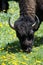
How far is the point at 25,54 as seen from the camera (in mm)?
10953

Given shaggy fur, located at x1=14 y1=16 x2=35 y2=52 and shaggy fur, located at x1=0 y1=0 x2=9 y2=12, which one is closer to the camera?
shaggy fur, located at x1=14 y1=16 x2=35 y2=52

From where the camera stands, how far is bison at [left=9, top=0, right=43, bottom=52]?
444 inches

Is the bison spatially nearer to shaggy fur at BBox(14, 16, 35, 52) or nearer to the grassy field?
shaggy fur at BBox(14, 16, 35, 52)

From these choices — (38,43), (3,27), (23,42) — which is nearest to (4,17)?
(3,27)

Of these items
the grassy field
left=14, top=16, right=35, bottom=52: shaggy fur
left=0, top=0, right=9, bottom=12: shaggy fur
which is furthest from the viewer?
left=0, top=0, right=9, bottom=12: shaggy fur

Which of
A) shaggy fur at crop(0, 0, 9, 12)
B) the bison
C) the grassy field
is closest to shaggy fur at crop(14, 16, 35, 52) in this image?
the bison

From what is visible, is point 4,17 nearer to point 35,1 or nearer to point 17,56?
point 35,1

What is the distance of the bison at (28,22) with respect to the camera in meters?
11.3

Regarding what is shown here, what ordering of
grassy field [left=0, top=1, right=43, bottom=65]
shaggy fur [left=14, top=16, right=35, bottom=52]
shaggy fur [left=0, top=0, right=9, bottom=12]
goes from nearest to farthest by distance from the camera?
grassy field [left=0, top=1, right=43, bottom=65]
shaggy fur [left=14, top=16, right=35, bottom=52]
shaggy fur [left=0, top=0, right=9, bottom=12]

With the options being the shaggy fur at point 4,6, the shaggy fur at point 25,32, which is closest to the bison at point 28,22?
the shaggy fur at point 25,32

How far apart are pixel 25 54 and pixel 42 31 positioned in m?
3.95

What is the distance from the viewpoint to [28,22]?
11500 millimetres

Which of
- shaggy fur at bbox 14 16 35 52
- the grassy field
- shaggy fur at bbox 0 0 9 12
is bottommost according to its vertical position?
shaggy fur at bbox 0 0 9 12

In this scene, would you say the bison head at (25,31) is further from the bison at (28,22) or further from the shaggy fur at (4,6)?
the shaggy fur at (4,6)
